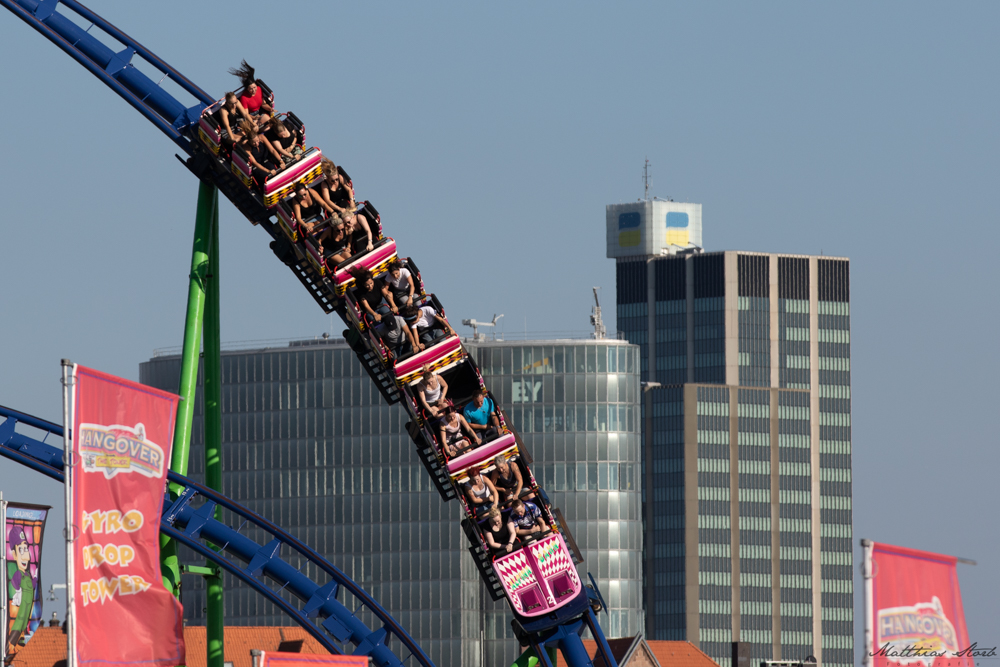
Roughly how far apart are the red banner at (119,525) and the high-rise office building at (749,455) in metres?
159

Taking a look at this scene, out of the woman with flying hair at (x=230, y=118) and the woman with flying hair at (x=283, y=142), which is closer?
the woman with flying hair at (x=230, y=118)

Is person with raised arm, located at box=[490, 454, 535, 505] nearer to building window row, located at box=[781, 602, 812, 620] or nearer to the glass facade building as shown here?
the glass facade building

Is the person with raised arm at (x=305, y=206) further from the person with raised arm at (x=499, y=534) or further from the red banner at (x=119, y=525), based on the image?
the red banner at (x=119, y=525)

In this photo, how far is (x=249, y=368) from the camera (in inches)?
5330

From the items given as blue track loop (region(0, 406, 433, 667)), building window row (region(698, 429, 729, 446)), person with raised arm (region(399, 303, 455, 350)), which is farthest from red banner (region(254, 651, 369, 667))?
building window row (region(698, 429, 729, 446))

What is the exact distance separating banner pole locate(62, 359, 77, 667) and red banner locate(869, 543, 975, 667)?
872cm

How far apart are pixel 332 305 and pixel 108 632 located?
54.3 ft

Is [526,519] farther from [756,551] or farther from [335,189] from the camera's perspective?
[756,551]

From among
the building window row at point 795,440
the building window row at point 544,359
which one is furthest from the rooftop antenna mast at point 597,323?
the building window row at point 795,440

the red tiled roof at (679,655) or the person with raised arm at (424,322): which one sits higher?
the person with raised arm at (424,322)

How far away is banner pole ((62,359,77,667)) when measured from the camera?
1916 cm

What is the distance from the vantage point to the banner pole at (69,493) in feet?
62.8

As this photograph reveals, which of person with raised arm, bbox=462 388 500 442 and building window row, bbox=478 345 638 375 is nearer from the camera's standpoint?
person with raised arm, bbox=462 388 500 442

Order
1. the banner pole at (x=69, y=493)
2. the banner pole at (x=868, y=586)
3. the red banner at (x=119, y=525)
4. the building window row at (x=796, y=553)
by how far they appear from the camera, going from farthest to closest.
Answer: the building window row at (x=796, y=553)
the banner pole at (x=868, y=586)
the red banner at (x=119, y=525)
the banner pole at (x=69, y=493)
